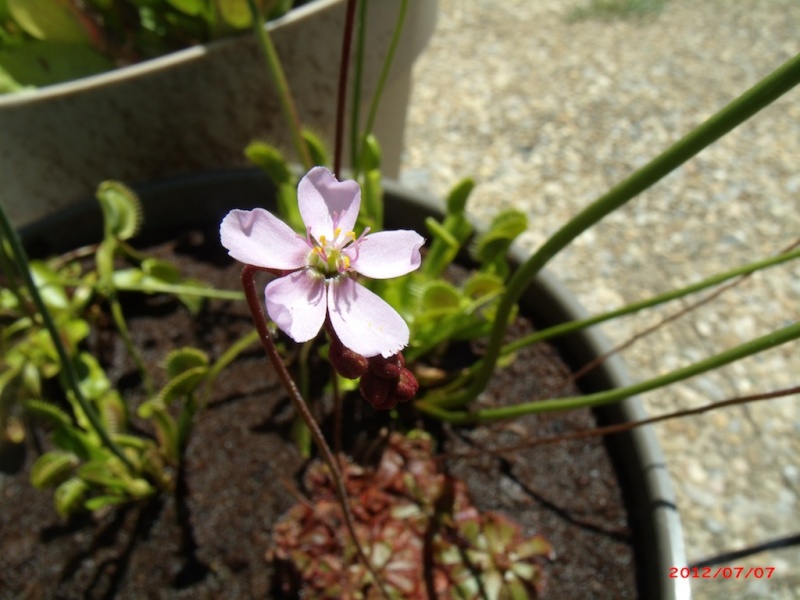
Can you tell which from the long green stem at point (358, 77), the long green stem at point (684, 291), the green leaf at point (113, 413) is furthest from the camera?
the green leaf at point (113, 413)

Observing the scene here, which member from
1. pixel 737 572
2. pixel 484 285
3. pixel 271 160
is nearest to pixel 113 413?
pixel 271 160

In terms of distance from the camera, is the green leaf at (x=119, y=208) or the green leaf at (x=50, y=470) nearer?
the green leaf at (x=50, y=470)

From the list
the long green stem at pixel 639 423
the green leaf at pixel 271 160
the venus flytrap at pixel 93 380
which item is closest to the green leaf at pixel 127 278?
the venus flytrap at pixel 93 380

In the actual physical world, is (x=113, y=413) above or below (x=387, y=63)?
below

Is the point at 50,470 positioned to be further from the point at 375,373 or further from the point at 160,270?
the point at 375,373

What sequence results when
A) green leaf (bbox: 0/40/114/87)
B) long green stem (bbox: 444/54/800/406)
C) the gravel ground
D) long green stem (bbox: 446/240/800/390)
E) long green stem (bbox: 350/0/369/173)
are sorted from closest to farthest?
1. long green stem (bbox: 444/54/800/406)
2. long green stem (bbox: 446/240/800/390)
3. long green stem (bbox: 350/0/369/173)
4. green leaf (bbox: 0/40/114/87)
5. the gravel ground

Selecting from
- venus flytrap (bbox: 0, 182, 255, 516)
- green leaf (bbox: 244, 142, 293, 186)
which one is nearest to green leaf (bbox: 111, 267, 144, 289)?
venus flytrap (bbox: 0, 182, 255, 516)

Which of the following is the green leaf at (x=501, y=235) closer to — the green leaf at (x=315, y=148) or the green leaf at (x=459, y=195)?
the green leaf at (x=459, y=195)

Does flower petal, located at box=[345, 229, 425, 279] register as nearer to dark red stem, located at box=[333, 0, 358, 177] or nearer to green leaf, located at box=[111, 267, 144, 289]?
dark red stem, located at box=[333, 0, 358, 177]
